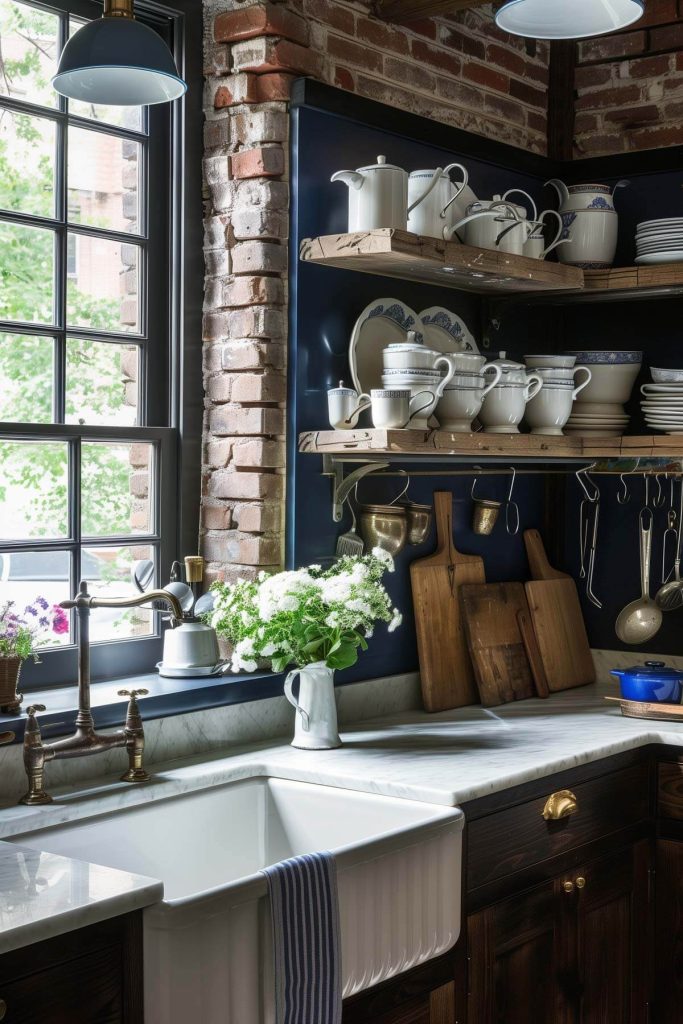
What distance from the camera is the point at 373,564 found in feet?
9.30

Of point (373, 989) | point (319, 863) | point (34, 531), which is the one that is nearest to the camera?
point (319, 863)

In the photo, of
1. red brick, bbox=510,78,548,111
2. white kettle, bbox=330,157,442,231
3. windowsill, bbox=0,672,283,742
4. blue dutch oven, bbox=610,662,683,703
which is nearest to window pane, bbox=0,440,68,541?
windowsill, bbox=0,672,283,742

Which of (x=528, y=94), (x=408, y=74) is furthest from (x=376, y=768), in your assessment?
(x=528, y=94)

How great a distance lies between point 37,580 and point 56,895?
3.28 ft

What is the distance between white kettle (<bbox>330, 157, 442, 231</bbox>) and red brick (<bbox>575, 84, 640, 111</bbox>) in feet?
3.92

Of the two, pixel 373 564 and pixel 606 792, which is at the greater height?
pixel 373 564

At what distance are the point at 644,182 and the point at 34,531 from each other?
1982 millimetres

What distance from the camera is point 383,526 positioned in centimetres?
301

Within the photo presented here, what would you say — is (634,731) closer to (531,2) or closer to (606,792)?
(606,792)

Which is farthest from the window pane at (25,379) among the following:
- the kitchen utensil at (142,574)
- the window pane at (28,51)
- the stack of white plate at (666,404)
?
the stack of white plate at (666,404)

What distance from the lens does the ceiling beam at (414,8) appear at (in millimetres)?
2990

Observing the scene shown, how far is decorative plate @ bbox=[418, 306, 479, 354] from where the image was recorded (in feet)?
10.4

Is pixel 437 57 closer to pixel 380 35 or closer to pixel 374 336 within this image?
pixel 380 35

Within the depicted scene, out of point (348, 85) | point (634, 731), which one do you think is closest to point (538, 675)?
point (634, 731)
